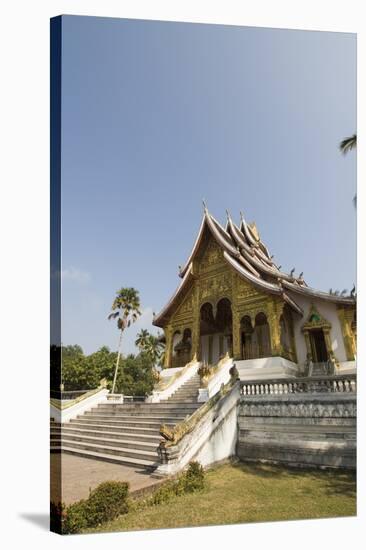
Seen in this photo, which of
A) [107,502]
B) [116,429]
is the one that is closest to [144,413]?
[116,429]

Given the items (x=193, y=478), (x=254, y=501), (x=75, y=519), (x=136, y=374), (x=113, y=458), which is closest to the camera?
(x=75, y=519)

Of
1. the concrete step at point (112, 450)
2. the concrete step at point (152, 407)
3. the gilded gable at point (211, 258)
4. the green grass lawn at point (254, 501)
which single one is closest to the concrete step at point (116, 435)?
the concrete step at point (112, 450)

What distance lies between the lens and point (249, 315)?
41.9 feet

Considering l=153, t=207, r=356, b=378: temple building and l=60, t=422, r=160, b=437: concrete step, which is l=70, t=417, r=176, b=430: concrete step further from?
l=153, t=207, r=356, b=378: temple building

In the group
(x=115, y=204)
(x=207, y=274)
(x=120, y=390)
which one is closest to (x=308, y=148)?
(x=115, y=204)

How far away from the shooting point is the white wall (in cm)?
1123

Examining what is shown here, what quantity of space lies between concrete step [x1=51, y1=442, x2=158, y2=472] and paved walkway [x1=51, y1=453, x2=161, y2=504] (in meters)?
0.09

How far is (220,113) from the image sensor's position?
8.45m

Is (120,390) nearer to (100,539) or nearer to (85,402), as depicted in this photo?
(85,402)

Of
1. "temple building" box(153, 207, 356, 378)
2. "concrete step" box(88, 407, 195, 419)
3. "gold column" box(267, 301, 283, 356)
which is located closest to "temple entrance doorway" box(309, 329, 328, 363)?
"temple building" box(153, 207, 356, 378)

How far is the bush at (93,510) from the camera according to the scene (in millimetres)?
5336

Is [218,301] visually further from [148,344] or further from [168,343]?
[148,344]

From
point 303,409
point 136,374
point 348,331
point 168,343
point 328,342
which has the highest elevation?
point 348,331

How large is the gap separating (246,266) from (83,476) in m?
8.99
